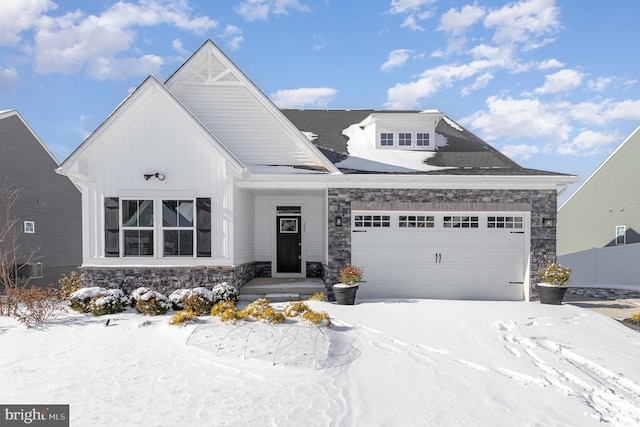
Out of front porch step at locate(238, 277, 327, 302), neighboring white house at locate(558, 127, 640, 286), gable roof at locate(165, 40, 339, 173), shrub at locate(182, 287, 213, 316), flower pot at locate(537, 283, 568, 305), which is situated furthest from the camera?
neighboring white house at locate(558, 127, 640, 286)

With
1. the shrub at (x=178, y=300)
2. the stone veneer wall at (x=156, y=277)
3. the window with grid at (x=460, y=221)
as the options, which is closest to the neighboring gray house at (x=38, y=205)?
the stone veneer wall at (x=156, y=277)

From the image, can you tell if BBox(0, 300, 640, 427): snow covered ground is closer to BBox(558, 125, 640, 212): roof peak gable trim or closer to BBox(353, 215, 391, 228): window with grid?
BBox(353, 215, 391, 228): window with grid

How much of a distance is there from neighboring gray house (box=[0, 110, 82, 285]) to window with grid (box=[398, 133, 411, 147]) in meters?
15.2

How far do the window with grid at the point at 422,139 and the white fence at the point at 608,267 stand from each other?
10.7 m

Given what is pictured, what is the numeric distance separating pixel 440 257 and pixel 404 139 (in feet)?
15.2

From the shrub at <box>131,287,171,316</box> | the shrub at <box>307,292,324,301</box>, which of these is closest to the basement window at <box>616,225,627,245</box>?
the shrub at <box>307,292,324,301</box>

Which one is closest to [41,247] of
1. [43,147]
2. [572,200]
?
[43,147]

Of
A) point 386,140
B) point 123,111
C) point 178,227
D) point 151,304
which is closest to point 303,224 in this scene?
point 386,140

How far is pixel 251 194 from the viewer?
12734mm

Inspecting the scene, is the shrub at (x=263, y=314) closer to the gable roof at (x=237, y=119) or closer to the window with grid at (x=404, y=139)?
the gable roof at (x=237, y=119)

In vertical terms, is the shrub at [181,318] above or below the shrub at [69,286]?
below

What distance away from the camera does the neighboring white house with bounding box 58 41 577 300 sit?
10172mm

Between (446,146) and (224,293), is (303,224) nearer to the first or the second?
(224,293)

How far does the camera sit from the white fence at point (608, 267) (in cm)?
1702
